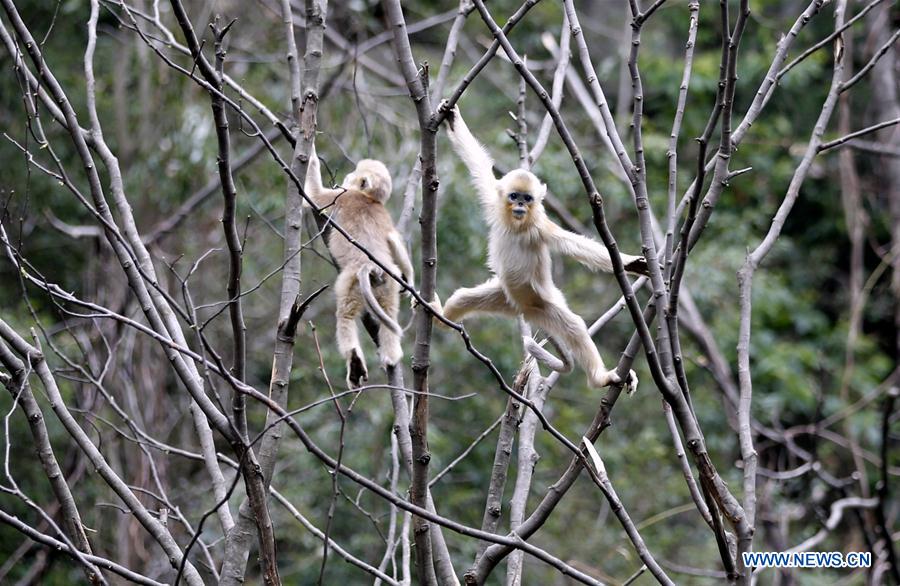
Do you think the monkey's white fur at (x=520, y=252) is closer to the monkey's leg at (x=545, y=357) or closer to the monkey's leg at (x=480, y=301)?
the monkey's leg at (x=480, y=301)

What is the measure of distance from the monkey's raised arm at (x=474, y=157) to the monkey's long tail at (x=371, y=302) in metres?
0.74

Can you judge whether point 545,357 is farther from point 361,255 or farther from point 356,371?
point 361,255

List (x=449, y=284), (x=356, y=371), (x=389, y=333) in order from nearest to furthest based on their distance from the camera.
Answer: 1. (x=356, y=371)
2. (x=389, y=333)
3. (x=449, y=284)

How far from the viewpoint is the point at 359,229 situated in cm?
564

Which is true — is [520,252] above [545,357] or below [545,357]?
above

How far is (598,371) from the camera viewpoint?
4359 millimetres

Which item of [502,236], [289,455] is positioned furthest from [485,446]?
[502,236]

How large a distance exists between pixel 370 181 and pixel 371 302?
140 centimetres

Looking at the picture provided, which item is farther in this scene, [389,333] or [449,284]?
[449,284]

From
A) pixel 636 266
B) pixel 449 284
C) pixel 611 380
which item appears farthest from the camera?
pixel 449 284

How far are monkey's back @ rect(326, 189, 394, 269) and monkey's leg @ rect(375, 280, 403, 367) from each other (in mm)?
166

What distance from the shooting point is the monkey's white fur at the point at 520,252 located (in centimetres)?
455

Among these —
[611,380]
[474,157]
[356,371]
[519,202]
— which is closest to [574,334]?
[611,380]

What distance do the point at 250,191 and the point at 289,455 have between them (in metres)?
2.50
